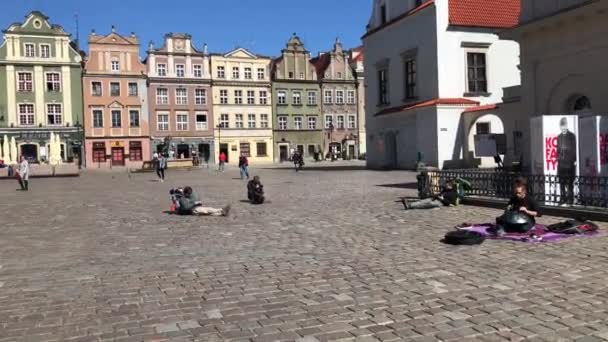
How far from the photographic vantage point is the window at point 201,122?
231 ft

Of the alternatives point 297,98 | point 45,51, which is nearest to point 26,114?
point 45,51

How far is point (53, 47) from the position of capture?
63.5 meters

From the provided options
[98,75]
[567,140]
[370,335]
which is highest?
[98,75]

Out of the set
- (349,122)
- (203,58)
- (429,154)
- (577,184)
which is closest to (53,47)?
(203,58)

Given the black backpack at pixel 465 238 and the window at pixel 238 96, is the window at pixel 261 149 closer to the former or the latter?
the window at pixel 238 96

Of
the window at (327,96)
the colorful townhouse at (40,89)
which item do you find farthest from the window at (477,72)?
the colorful townhouse at (40,89)

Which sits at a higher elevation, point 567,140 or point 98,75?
point 98,75

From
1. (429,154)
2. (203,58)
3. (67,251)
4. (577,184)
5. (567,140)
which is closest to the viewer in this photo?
(67,251)

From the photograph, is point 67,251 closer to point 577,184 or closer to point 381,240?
point 381,240

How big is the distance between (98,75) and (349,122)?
3258 cm

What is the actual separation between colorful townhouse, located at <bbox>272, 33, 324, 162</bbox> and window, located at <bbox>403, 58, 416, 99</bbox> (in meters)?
34.5

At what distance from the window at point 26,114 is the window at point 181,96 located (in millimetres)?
15584

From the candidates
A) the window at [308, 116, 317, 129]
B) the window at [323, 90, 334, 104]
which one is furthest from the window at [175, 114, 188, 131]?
the window at [323, 90, 334, 104]

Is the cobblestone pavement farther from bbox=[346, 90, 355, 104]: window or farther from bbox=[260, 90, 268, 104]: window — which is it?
bbox=[346, 90, 355, 104]: window
